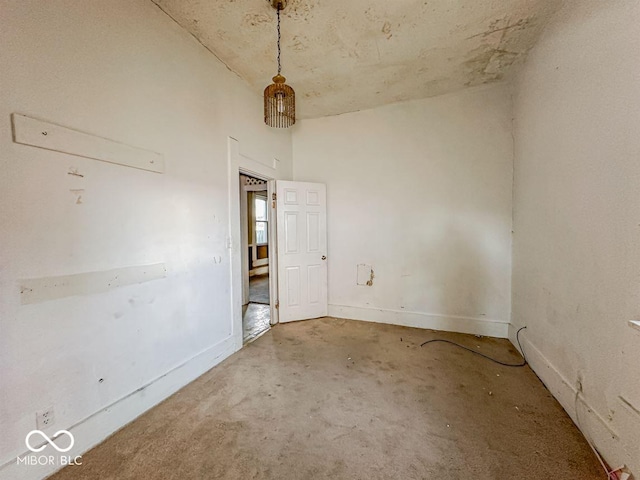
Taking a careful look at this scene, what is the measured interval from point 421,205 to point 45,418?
3.82 m

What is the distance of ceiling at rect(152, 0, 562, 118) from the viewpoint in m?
1.97


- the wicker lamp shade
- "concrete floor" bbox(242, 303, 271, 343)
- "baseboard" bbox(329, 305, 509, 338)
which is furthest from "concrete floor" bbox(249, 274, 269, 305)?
the wicker lamp shade

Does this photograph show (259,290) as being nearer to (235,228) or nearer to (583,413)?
(235,228)

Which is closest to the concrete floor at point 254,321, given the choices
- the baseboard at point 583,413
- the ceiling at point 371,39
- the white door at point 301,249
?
the white door at point 301,249

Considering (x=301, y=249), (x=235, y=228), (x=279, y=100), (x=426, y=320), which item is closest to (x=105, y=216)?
(x=235, y=228)

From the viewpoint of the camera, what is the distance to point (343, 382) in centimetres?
222

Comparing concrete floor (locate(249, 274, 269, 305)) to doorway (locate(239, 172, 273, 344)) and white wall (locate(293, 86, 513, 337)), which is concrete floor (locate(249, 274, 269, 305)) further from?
white wall (locate(293, 86, 513, 337))

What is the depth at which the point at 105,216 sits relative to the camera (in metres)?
1.65

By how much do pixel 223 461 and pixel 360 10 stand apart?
3.26 metres

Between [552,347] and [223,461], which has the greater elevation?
[552,347]

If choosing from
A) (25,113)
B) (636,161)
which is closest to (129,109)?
(25,113)

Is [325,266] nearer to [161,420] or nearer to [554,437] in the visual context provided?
[161,420]

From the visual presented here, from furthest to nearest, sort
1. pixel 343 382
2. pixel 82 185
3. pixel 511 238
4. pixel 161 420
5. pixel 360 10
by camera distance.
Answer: pixel 511 238 < pixel 343 382 < pixel 360 10 < pixel 161 420 < pixel 82 185

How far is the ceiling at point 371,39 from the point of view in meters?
1.97
